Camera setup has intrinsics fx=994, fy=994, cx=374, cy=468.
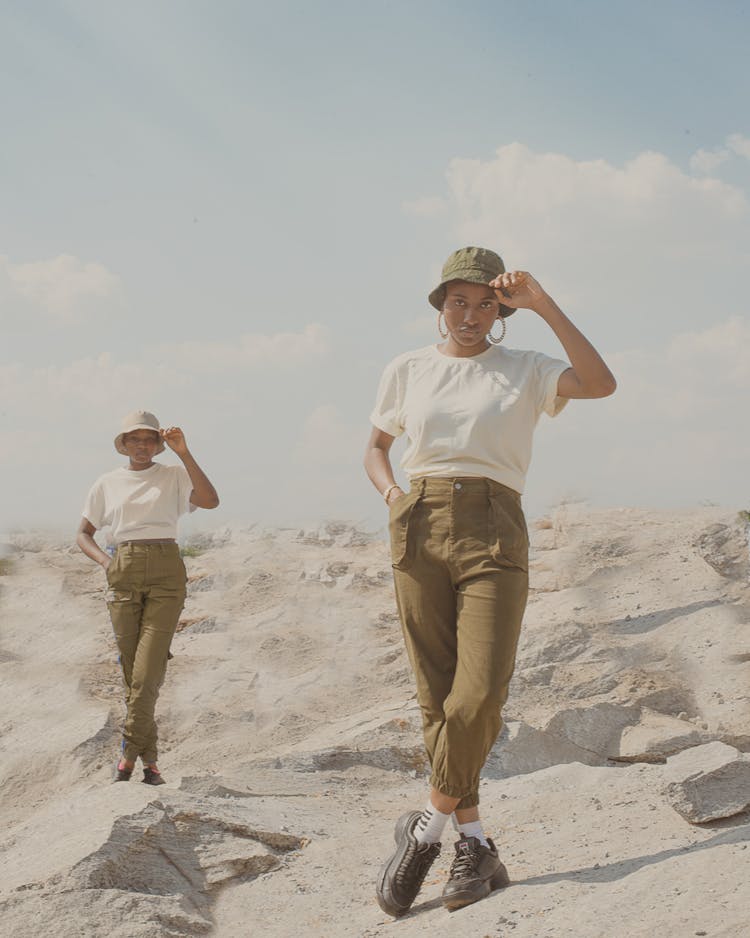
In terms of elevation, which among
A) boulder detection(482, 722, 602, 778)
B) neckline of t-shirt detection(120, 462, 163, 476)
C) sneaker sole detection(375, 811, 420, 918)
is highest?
neckline of t-shirt detection(120, 462, 163, 476)

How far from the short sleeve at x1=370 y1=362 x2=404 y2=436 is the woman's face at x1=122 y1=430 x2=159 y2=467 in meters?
2.23

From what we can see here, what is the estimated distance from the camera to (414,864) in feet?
11.7

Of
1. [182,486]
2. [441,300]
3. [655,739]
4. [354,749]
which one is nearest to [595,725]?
[655,739]

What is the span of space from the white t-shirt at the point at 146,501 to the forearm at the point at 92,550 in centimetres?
18

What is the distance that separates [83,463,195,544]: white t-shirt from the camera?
18.2ft

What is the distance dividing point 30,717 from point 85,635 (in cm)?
231

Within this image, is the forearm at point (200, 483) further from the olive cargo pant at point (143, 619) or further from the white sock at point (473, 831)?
the white sock at point (473, 831)

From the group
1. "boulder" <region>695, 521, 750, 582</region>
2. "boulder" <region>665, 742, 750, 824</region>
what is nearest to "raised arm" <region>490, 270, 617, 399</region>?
"boulder" <region>665, 742, 750, 824</region>

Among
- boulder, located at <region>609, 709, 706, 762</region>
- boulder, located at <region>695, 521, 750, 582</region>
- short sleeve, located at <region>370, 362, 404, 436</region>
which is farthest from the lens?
boulder, located at <region>695, 521, 750, 582</region>

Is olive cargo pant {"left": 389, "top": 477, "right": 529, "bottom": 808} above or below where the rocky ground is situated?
above

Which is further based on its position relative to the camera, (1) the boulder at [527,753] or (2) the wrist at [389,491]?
(1) the boulder at [527,753]

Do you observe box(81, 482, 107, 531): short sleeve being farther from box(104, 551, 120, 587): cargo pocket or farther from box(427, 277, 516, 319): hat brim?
box(427, 277, 516, 319): hat brim

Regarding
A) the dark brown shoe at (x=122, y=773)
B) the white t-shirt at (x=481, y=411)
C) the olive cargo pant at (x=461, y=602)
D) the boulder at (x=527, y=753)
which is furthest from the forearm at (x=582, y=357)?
the dark brown shoe at (x=122, y=773)

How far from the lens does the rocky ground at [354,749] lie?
3668mm
